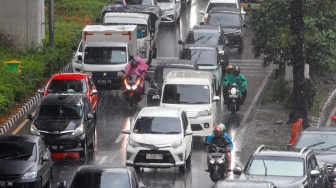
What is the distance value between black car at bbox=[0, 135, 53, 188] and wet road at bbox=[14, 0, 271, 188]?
1945mm

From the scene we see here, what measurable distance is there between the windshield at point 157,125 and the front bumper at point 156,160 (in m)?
0.78

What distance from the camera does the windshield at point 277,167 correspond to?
80.8 ft

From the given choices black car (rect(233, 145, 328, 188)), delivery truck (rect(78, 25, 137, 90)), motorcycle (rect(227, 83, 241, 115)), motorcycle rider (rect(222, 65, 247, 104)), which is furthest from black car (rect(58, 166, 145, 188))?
delivery truck (rect(78, 25, 137, 90))

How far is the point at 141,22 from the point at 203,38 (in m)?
2.51

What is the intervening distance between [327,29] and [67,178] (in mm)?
16156

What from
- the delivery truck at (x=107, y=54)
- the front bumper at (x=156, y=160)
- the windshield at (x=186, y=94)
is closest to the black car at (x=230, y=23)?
the delivery truck at (x=107, y=54)

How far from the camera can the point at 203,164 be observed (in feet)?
100

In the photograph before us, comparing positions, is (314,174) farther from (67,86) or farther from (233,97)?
(233,97)

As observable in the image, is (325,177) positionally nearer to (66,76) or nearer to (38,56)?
(66,76)

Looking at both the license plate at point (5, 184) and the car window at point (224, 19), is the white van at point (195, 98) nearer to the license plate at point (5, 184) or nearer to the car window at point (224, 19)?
the license plate at point (5, 184)

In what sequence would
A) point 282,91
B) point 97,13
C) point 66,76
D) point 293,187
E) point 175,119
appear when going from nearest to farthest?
point 293,187
point 175,119
point 66,76
point 282,91
point 97,13

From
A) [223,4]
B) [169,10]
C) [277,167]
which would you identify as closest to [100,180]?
[277,167]

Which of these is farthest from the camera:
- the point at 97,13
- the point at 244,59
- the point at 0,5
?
the point at 97,13

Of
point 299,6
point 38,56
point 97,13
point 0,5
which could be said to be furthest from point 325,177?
point 97,13
